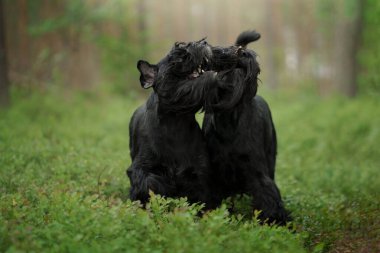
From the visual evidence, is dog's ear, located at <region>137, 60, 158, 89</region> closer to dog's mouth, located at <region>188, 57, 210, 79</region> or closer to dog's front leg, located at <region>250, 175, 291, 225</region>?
dog's mouth, located at <region>188, 57, 210, 79</region>

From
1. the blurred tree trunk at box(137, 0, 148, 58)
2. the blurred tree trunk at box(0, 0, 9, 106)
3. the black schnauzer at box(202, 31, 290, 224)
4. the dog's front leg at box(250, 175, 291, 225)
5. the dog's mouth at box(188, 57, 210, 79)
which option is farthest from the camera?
the blurred tree trunk at box(137, 0, 148, 58)

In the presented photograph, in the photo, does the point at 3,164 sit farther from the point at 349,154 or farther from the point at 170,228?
the point at 349,154

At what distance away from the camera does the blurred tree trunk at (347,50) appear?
14.9m

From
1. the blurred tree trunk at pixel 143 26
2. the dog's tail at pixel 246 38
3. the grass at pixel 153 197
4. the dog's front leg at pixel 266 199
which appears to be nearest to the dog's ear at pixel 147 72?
the grass at pixel 153 197

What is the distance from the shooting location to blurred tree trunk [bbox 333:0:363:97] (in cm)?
1488

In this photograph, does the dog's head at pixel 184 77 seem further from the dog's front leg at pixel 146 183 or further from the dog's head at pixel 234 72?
the dog's front leg at pixel 146 183

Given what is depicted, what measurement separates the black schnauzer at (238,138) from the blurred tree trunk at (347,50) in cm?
1009

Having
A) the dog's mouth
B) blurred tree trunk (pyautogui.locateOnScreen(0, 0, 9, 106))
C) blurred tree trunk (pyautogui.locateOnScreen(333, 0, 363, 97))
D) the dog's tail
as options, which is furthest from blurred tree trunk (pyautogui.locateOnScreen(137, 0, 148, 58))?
the dog's mouth

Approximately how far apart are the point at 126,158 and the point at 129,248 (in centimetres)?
416

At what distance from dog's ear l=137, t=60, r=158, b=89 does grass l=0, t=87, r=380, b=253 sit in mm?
1135

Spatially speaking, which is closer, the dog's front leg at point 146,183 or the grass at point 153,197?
the grass at point 153,197

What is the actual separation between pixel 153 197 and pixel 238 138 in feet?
4.21

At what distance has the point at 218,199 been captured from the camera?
5.46 m

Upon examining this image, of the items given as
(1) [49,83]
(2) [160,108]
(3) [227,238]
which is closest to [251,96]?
(2) [160,108]
